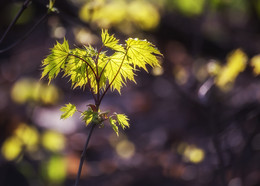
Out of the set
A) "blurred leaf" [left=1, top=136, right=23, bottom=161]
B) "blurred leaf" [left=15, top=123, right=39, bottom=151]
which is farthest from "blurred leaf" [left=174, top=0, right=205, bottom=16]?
"blurred leaf" [left=1, top=136, right=23, bottom=161]

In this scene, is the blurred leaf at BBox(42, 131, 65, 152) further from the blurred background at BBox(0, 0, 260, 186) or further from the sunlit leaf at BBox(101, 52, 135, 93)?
the sunlit leaf at BBox(101, 52, 135, 93)

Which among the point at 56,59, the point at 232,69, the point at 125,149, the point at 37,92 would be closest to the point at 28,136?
the point at 37,92

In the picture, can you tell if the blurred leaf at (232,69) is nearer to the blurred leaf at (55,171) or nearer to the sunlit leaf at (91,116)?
the sunlit leaf at (91,116)

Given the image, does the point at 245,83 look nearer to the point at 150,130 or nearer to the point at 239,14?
the point at 150,130

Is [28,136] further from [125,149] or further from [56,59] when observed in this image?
[56,59]

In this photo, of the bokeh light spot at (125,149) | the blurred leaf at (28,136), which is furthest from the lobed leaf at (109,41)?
the bokeh light spot at (125,149)

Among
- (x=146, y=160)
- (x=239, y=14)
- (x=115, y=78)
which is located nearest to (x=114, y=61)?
(x=115, y=78)
